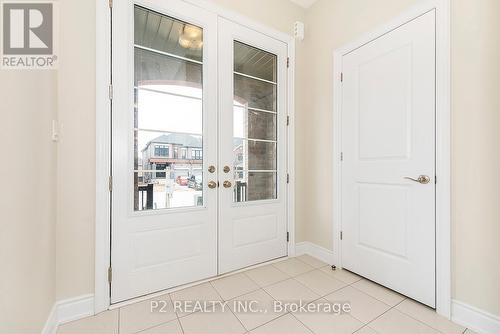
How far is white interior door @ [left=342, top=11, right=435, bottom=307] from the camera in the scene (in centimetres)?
168

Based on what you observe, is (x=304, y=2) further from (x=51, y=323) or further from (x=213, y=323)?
(x=51, y=323)

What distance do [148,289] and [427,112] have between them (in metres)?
2.53

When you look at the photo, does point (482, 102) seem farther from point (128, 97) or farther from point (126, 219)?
point (126, 219)

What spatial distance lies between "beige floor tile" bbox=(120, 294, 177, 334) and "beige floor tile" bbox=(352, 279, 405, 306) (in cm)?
154

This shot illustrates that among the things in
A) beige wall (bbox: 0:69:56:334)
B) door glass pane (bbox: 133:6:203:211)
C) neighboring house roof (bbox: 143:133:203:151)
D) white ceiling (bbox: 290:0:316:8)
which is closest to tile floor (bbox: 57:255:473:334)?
beige wall (bbox: 0:69:56:334)

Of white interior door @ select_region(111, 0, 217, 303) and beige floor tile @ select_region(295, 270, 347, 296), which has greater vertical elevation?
white interior door @ select_region(111, 0, 217, 303)

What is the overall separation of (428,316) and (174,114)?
2.43 metres

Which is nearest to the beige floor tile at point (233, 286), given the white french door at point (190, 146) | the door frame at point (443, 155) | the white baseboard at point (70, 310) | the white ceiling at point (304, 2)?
the white french door at point (190, 146)

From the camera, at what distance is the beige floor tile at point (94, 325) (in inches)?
56.5

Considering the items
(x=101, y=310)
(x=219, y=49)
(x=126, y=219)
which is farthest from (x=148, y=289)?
(x=219, y=49)

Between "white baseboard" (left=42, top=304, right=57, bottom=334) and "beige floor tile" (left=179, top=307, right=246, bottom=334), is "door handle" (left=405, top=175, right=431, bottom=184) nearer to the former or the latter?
"beige floor tile" (left=179, top=307, right=246, bottom=334)

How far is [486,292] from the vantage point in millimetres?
1420

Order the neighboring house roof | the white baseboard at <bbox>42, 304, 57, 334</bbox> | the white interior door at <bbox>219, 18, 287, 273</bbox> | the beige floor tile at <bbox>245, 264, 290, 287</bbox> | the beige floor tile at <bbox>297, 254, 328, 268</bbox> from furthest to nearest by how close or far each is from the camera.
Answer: the beige floor tile at <bbox>297, 254, 328, 268</bbox> → the white interior door at <bbox>219, 18, 287, 273</bbox> → the beige floor tile at <bbox>245, 264, 290, 287</bbox> → the neighboring house roof → the white baseboard at <bbox>42, 304, 57, 334</bbox>

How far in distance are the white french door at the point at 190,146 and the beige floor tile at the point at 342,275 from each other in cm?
50
